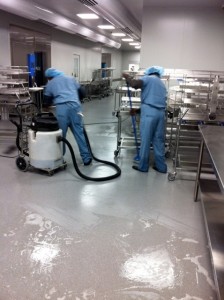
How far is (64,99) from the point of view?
12.0 feet

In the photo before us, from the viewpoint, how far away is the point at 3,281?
5.76 feet

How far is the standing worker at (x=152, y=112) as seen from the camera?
11.5ft

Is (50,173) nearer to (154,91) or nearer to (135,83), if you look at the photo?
(135,83)

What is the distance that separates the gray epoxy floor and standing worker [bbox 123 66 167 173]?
31cm

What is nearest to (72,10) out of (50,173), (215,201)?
(50,173)

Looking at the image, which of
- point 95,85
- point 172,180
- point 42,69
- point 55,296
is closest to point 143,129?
point 172,180

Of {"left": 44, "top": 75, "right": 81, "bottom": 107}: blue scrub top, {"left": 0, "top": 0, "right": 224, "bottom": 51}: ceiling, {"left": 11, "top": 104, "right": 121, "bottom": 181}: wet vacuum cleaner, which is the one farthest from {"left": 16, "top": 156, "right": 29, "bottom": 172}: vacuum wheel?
{"left": 0, "top": 0, "right": 224, "bottom": 51}: ceiling

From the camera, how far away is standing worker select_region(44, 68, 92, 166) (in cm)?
365

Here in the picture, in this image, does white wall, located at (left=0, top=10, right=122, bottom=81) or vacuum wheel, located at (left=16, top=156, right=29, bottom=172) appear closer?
vacuum wheel, located at (left=16, top=156, right=29, bottom=172)

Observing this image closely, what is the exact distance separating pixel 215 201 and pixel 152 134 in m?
1.34

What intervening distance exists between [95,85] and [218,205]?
33.2 ft

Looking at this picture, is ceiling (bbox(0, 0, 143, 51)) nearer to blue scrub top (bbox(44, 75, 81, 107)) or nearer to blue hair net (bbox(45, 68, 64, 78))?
blue hair net (bbox(45, 68, 64, 78))

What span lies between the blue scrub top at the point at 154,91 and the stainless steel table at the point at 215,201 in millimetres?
782

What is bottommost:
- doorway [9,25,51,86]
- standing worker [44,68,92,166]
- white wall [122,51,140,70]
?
standing worker [44,68,92,166]
